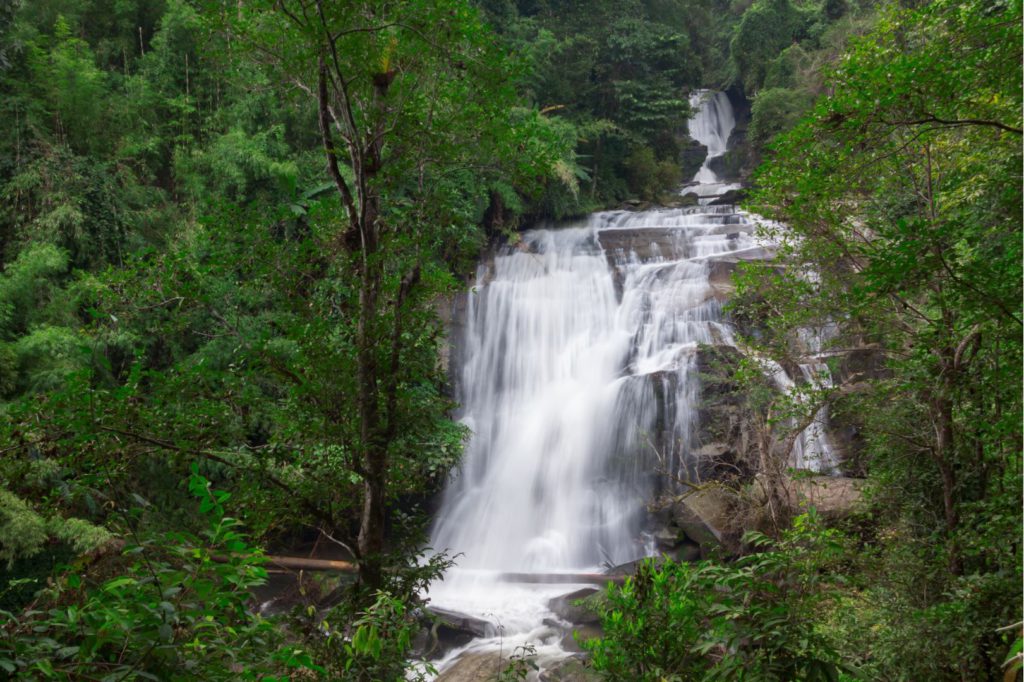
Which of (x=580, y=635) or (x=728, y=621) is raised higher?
(x=728, y=621)

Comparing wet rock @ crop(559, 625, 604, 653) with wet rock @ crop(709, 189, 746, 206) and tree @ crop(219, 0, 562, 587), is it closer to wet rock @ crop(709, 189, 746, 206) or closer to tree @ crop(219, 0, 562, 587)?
tree @ crop(219, 0, 562, 587)

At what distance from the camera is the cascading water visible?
1002cm

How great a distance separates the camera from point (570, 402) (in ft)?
40.1

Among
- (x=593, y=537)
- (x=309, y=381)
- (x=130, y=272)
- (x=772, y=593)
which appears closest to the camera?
(x=772, y=593)

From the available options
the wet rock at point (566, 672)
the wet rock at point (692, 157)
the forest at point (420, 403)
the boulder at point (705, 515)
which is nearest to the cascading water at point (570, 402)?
the wet rock at point (566, 672)

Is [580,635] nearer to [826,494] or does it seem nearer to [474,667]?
[474,667]

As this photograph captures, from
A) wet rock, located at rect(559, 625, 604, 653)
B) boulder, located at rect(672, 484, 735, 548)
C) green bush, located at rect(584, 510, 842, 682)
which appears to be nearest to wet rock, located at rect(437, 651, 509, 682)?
wet rock, located at rect(559, 625, 604, 653)

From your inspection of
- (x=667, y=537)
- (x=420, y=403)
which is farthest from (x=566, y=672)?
(x=420, y=403)

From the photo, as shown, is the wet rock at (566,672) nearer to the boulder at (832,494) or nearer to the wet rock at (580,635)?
the wet rock at (580,635)

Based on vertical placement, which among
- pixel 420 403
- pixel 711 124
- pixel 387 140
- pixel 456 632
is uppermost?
pixel 711 124

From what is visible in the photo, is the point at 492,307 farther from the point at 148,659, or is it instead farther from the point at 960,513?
the point at 148,659

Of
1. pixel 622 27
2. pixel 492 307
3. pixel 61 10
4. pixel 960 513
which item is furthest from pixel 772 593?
pixel 622 27

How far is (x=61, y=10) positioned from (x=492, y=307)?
11.6 m

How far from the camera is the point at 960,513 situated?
467 cm
